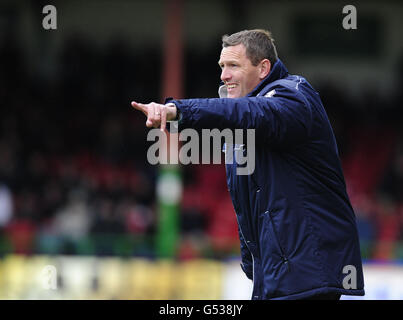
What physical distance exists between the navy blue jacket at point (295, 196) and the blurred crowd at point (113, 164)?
27.6 ft

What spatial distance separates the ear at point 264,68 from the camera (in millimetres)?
4172

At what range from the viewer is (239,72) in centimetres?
416

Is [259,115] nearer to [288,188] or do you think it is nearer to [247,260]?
[288,188]

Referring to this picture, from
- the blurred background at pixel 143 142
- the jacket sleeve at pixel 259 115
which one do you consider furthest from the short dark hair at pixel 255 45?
the blurred background at pixel 143 142

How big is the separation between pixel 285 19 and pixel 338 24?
133 cm

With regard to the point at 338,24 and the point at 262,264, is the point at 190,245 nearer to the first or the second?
the point at 338,24

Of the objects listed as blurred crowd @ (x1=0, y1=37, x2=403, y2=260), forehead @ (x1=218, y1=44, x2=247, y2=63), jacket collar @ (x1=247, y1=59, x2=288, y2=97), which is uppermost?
forehead @ (x1=218, y1=44, x2=247, y2=63)

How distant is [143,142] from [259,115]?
42.3 ft

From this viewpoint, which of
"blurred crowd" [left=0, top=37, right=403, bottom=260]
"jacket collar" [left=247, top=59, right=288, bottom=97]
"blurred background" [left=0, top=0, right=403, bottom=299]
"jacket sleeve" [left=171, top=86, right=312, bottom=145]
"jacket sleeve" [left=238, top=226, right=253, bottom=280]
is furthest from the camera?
"blurred crowd" [left=0, top=37, right=403, bottom=260]

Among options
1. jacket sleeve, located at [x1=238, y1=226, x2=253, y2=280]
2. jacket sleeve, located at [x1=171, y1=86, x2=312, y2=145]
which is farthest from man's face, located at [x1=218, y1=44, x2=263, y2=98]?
jacket sleeve, located at [x1=238, y1=226, x2=253, y2=280]

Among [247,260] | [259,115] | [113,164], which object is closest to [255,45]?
[259,115]

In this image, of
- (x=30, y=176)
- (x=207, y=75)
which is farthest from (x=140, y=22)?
(x=30, y=176)

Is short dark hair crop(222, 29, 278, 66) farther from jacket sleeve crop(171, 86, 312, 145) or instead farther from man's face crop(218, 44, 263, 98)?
jacket sleeve crop(171, 86, 312, 145)

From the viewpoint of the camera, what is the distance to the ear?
13.7 ft
